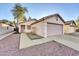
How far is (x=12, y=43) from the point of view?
140 inches

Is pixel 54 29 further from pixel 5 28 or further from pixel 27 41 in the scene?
pixel 5 28

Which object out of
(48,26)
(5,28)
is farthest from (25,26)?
(48,26)

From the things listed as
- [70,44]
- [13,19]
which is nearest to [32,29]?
[13,19]

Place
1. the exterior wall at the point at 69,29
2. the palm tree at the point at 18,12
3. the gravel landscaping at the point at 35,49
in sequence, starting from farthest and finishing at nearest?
the exterior wall at the point at 69,29, the palm tree at the point at 18,12, the gravel landscaping at the point at 35,49

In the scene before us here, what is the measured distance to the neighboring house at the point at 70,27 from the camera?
3.64 metres

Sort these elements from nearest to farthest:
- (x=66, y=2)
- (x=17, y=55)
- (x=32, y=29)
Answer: (x=17, y=55)
(x=66, y=2)
(x=32, y=29)

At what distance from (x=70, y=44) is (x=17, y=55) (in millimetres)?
1544

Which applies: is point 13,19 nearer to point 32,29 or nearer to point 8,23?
point 8,23

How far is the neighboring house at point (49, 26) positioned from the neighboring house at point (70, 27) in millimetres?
127

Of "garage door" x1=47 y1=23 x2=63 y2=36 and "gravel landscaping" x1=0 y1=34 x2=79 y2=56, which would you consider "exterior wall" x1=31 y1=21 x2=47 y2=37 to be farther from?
"gravel landscaping" x1=0 y1=34 x2=79 y2=56

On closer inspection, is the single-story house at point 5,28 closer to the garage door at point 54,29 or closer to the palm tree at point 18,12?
the palm tree at point 18,12

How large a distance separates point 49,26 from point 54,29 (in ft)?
0.66

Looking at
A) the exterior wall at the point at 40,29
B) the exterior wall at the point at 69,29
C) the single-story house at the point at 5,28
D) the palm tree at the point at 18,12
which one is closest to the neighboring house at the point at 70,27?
the exterior wall at the point at 69,29

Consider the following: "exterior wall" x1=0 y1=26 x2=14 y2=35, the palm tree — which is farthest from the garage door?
"exterior wall" x1=0 y1=26 x2=14 y2=35
